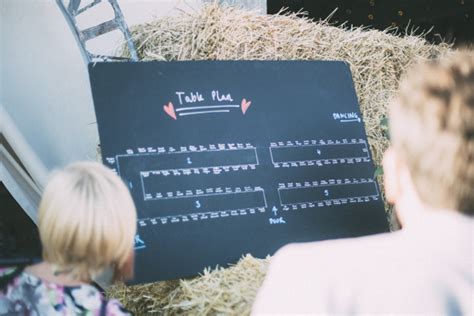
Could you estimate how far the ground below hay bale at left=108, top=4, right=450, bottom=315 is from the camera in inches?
72.2

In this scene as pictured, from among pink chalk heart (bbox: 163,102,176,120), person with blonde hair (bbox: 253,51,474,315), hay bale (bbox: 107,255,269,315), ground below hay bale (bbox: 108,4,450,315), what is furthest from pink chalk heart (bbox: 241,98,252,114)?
person with blonde hair (bbox: 253,51,474,315)

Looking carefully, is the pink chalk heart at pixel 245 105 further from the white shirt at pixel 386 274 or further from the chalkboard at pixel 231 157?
the white shirt at pixel 386 274

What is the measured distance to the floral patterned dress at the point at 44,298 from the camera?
1380 millimetres

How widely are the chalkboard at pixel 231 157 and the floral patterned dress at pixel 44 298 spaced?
18.0 inches

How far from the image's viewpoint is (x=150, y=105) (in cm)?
204

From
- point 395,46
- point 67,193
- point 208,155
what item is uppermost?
point 67,193

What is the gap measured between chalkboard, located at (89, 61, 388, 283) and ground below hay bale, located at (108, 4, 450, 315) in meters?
0.13

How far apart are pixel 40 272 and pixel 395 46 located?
2.12 metres

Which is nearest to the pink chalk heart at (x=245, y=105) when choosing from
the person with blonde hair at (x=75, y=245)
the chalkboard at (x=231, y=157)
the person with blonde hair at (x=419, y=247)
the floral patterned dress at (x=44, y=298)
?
the chalkboard at (x=231, y=157)

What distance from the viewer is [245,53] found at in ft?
8.34

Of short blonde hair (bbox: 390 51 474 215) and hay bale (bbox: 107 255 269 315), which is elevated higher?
short blonde hair (bbox: 390 51 474 215)

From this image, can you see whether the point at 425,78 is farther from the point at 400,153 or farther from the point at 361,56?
the point at 361,56

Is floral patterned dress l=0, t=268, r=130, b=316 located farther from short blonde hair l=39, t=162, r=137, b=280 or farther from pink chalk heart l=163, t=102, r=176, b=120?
pink chalk heart l=163, t=102, r=176, b=120

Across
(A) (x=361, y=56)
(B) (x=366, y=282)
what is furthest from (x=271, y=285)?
(A) (x=361, y=56)
